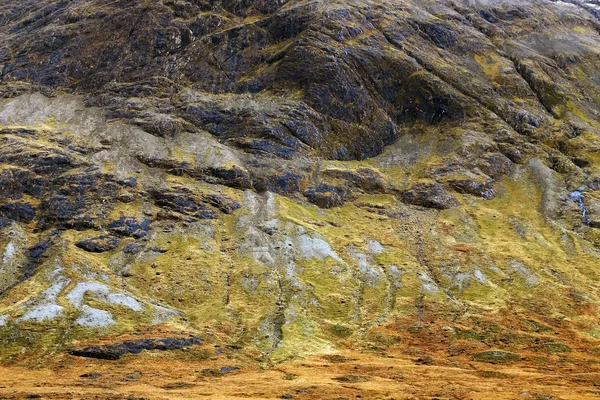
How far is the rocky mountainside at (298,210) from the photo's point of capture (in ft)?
320

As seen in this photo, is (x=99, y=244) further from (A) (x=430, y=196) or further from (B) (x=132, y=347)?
(A) (x=430, y=196)

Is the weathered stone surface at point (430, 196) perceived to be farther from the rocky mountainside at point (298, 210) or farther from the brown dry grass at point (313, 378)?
the brown dry grass at point (313, 378)

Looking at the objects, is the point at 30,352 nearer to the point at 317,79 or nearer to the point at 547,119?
the point at 317,79

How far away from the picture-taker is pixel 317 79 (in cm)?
18700

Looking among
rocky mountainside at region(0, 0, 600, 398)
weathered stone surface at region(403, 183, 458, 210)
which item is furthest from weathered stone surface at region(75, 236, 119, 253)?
weathered stone surface at region(403, 183, 458, 210)

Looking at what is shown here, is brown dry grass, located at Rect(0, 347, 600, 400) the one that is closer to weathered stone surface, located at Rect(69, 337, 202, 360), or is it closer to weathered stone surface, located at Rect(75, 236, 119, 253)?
weathered stone surface, located at Rect(69, 337, 202, 360)

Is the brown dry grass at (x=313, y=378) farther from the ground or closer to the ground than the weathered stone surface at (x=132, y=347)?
farther from the ground

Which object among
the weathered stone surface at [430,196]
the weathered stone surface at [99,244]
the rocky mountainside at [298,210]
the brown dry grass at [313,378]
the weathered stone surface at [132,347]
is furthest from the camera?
the weathered stone surface at [430,196]

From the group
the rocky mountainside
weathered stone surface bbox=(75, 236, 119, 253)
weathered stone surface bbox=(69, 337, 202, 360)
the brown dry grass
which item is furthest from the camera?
weathered stone surface bbox=(75, 236, 119, 253)

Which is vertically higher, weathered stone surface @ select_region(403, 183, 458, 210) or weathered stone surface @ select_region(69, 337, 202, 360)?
weathered stone surface @ select_region(403, 183, 458, 210)

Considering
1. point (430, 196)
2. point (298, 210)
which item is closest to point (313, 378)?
point (298, 210)

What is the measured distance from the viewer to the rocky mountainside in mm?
97438

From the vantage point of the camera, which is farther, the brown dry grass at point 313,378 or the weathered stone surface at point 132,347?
the weathered stone surface at point 132,347

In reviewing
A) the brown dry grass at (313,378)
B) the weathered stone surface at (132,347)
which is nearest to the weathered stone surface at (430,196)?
the brown dry grass at (313,378)
